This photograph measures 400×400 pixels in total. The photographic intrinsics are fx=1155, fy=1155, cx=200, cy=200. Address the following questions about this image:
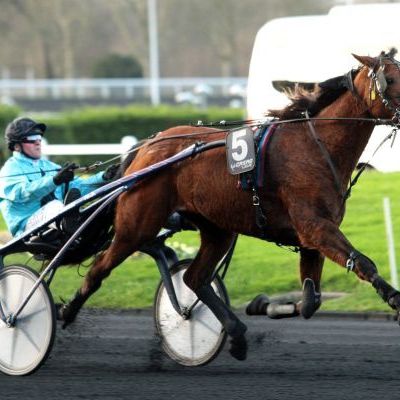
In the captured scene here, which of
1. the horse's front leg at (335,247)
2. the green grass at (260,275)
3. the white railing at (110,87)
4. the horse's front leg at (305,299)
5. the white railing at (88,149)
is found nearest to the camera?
the horse's front leg at (335,247)

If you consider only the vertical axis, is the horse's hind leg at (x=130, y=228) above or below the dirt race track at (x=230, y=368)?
above

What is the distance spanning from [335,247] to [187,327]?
134cm

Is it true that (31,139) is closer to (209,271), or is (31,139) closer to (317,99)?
(209,271)

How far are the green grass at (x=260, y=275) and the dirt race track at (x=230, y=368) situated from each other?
141 centimetres

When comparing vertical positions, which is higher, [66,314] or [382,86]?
[382,86]

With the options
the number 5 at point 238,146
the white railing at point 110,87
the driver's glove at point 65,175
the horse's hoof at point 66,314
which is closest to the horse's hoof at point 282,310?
the number 5 at point 238,146

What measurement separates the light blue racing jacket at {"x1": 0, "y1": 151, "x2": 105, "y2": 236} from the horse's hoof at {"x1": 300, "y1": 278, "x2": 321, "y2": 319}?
154 cm

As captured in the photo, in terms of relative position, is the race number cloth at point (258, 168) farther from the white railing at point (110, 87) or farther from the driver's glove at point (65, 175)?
the white railing at point (110, 87)

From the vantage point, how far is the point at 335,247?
599cm

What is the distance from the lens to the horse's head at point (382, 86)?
236 inches

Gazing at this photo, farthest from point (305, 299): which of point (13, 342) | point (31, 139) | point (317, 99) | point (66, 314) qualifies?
point (31, 139)

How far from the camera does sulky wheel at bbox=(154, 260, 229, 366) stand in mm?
6832

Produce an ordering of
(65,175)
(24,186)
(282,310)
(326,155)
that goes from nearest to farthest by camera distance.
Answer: (326,155)
(282,310)
(65,175)
(24,186)

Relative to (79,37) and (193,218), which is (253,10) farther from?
(193,218)
